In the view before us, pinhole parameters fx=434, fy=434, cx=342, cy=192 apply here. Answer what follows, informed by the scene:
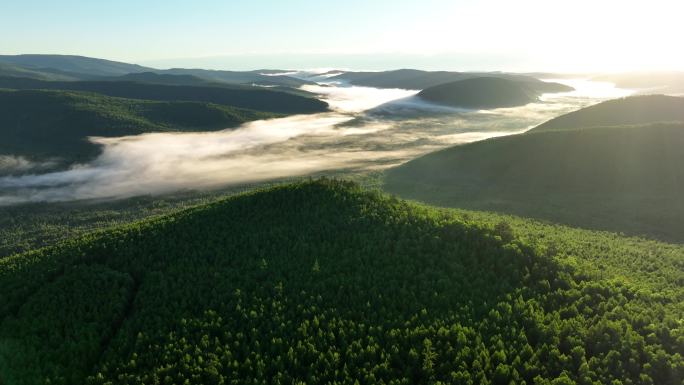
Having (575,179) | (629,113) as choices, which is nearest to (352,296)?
(575,179)

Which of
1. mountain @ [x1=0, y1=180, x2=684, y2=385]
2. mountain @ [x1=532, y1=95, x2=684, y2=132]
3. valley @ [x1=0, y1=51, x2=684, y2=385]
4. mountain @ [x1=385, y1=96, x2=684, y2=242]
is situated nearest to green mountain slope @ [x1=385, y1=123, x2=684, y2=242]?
mountain @ [x1=385, y1=96, x2=684, y2=242]

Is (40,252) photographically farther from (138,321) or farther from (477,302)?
(477,302)

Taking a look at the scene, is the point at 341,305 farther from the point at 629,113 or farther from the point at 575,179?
the point at 629,113

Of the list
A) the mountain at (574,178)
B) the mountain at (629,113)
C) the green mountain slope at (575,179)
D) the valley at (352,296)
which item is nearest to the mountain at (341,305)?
the valley at (352,296)

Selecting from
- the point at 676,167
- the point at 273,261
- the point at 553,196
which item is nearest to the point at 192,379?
the point at 273,261

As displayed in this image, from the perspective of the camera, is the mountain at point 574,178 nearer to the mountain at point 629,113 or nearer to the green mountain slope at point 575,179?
the green mountain slope at point 575,179

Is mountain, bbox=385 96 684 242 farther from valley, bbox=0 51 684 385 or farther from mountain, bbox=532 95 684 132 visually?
mountain, bbox=532 95 684 132
